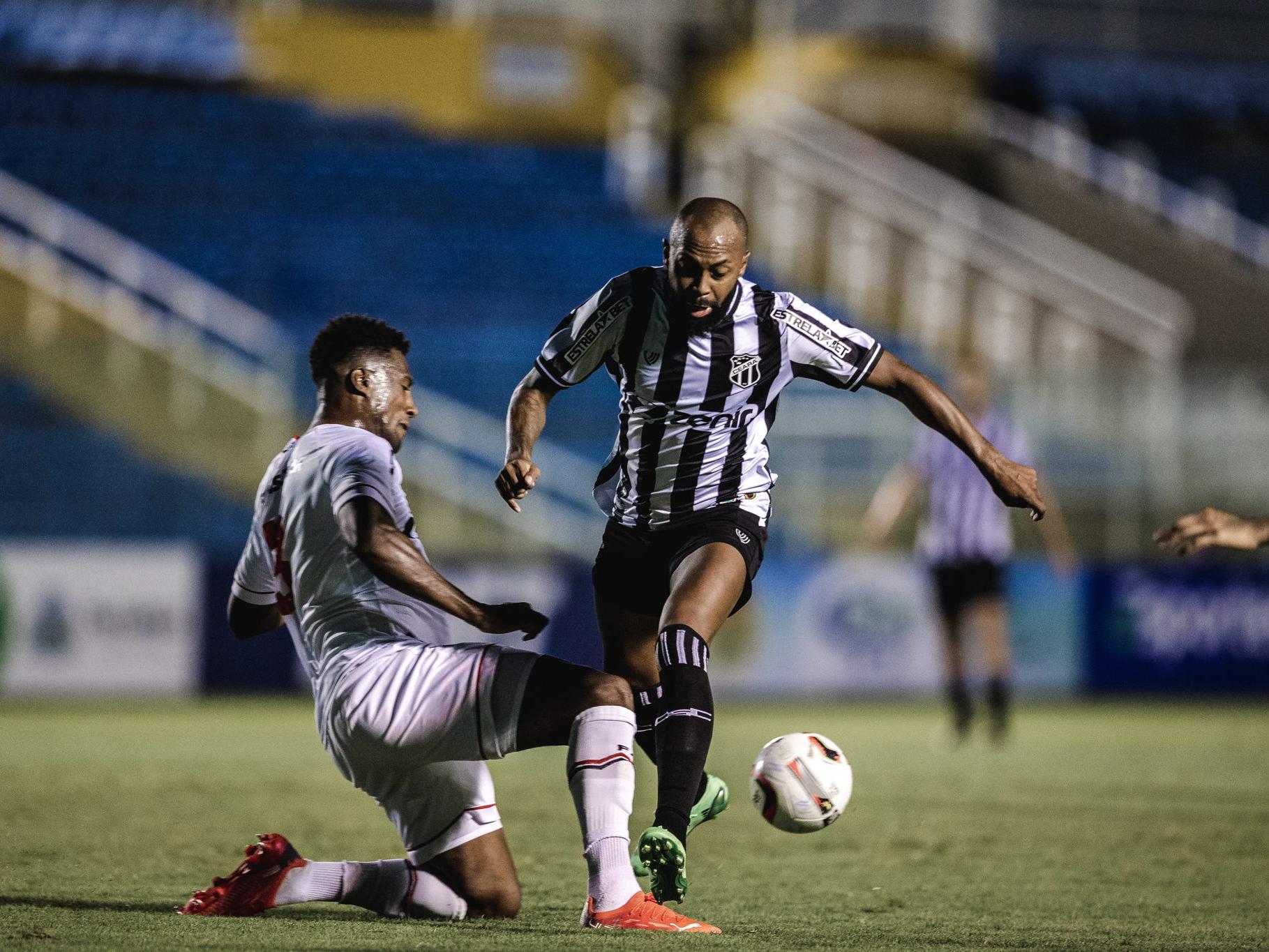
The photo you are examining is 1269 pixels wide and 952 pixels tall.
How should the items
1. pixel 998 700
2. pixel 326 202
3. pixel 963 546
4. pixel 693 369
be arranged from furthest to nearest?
pixel 326 202, pixel 963 546, pixel 998 700, pixel 693 369

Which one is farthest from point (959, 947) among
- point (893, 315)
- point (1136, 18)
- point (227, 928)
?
point (1136, 18)

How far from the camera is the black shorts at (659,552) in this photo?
557cm

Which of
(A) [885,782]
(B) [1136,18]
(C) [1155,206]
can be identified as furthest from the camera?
(B) [1136,18]

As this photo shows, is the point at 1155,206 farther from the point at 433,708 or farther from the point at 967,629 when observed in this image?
the point at 433,708

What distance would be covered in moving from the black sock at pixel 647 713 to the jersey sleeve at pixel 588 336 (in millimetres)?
1013

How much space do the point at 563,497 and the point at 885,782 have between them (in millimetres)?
8410

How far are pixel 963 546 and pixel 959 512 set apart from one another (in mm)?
233

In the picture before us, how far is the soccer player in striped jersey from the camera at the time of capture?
5438 millimetres

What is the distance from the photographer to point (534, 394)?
568cm

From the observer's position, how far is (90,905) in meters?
5.06

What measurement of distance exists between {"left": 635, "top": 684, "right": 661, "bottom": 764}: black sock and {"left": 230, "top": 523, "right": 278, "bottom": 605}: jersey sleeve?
4.24 ft

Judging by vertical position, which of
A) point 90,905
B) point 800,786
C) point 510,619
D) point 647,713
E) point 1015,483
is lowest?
point 90,905

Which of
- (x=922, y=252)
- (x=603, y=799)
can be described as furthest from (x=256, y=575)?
(x=922, y=252)

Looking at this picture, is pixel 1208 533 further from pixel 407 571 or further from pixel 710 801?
pixel 407 571
